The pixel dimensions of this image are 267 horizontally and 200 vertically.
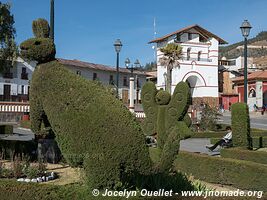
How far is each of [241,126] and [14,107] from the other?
22317mm

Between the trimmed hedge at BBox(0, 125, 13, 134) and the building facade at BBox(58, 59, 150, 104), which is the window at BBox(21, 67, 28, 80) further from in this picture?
the trimmed hedge at BBox(0, 125, 13, 134)

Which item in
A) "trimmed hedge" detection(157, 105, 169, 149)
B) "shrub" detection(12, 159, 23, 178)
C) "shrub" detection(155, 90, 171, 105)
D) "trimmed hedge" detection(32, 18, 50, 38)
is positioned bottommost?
"shrub" detection(12, 159, 23, 178)

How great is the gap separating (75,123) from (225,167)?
6575mm

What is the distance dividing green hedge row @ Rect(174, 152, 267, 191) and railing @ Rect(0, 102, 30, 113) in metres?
22.3

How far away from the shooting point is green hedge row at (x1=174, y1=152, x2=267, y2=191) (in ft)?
34.3

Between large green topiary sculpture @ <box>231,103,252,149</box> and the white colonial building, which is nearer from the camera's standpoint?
large green topiary sculpture @ <box>231,103,252,149</box>

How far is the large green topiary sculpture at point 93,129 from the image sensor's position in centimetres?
581

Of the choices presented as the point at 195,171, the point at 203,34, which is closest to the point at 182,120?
the point at 195,171

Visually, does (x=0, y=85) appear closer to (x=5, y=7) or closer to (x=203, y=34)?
(x=203, y=34)

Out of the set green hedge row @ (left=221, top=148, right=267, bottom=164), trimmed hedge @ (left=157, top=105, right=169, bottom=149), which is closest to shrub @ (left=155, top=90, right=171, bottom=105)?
trimmed hedge @ (left=157, top=105, right=169, bottom=149)

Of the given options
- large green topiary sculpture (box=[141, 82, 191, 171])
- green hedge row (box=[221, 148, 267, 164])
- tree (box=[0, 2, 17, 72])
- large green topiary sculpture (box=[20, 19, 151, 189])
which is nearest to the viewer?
large green topiary sculpture (box=[20, 19, 151, 189])

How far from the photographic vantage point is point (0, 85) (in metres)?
46.8

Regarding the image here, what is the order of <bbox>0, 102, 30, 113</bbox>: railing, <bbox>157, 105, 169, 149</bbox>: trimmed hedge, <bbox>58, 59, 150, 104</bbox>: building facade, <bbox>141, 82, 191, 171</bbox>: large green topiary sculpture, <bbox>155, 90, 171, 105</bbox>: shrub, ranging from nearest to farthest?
1. <bbox>157, 105, 169, 149</bbox>: trimmed hedge
2. <bbox>141, 82, 191, 171</bbox>: large green topiary sculpture
3. <bbox>155, 90, 171, 105</bbox>: shrub
4. <bbox>0, 102, 30, 113</bbox>: railing
5. <bbox>58, 59, 150, 104</bbox>: building facade

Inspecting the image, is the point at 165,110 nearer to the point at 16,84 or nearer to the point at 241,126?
the point at 241,126
